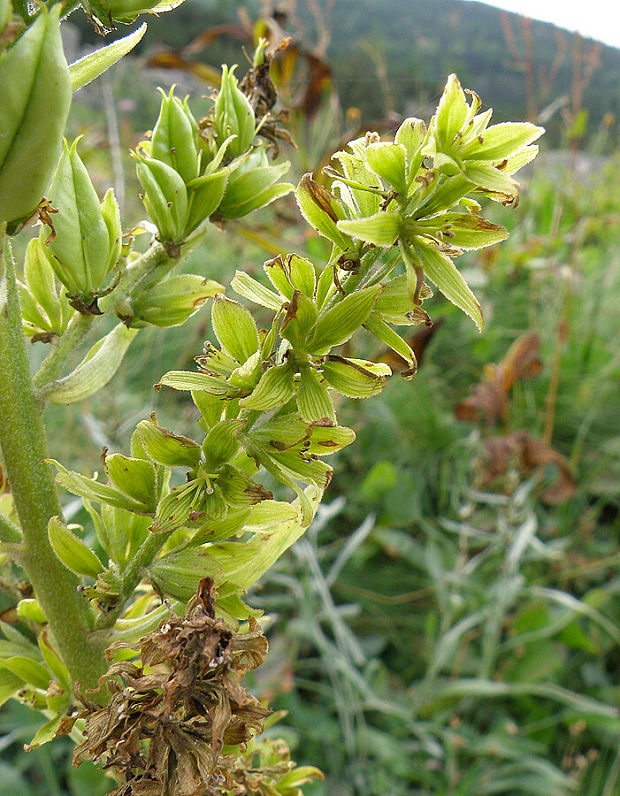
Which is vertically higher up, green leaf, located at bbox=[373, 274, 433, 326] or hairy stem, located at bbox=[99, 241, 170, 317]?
green leaf, located at bbox=[373, 274, 433, 326]

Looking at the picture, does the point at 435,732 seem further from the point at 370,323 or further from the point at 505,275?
the point at 505,275

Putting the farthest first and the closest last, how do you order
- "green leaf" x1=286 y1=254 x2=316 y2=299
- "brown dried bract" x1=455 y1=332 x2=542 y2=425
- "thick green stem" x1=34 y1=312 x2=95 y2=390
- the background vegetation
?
"brown dried bract" x1=455 y1=332 x2=542 y2=425 < the background vegetation < "thick green stem" x1=34 y1=312 x2=95 y2=390 < "green leaf" x1=286 y1=254 x2=316 y2=299

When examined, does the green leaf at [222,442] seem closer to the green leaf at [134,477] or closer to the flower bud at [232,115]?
the green leaf at [134,477]

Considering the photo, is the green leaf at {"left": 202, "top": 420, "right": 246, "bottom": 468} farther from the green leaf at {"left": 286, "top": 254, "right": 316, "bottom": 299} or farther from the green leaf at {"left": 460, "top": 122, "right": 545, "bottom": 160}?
the green leaf at {"left": 460, "top": 122, "right": 545, "bottom": 160}

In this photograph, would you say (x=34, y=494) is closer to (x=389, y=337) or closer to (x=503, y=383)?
(x=389, y=337)

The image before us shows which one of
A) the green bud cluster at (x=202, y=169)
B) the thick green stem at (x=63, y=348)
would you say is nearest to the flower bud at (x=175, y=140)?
the green bud cluster at (x=202, y=169)

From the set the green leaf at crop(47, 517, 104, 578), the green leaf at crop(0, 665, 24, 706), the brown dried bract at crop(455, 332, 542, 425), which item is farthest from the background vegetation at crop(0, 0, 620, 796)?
the green leaf at crop(47, 517, 104, 578)

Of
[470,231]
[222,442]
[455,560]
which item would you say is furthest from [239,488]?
[455,560]

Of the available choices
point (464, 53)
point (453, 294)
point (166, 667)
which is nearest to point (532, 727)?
point (166, 667)
